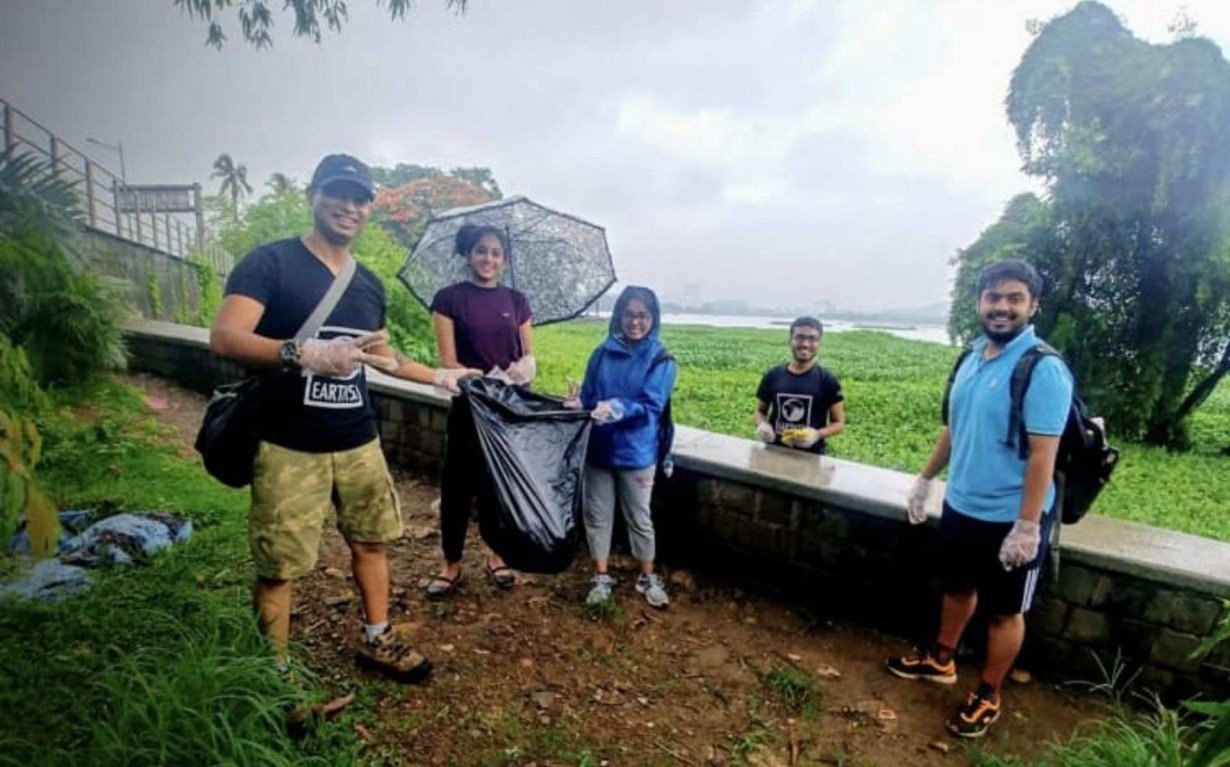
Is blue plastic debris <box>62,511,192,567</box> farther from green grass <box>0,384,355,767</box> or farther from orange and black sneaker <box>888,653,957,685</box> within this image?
orange and black sneaker <box>888,653,957,685</box>

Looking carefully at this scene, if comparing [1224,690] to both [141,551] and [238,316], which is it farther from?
[141,551]

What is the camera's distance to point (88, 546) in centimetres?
287

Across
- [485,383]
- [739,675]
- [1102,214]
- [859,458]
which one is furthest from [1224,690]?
[1102,214]

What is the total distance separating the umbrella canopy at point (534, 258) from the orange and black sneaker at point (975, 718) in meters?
2.46

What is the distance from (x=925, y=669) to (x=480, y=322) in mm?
2290

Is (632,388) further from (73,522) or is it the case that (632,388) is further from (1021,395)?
(73,522)

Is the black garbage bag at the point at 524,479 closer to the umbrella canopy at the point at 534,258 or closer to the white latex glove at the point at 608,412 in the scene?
the white latex glove at the point at 608,412

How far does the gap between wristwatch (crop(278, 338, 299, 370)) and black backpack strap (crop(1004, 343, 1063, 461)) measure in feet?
7.14

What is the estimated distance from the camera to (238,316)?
176cm

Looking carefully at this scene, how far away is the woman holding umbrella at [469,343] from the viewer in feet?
8.91

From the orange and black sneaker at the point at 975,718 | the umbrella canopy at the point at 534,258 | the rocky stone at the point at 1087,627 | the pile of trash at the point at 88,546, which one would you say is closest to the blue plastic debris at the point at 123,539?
the pile of trash at the point at 88,546

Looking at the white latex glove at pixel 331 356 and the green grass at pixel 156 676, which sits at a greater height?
the white latex glove at pixel 331 356

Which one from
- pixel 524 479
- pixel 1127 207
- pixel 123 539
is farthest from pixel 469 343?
pixel 1127 207

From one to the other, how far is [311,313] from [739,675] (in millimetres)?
2016
